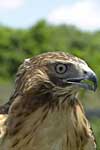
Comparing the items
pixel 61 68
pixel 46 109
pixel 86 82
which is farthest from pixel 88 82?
pixel 46 109

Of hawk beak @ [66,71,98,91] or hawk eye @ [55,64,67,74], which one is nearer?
hawk beak @ [66,71,98,91]

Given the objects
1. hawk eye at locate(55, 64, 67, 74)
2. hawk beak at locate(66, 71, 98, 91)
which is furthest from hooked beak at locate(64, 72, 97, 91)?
hawk eye at locate(55, 64, 67, 74)

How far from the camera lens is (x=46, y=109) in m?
5.99

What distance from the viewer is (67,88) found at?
232 inches

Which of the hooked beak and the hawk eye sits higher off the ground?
the hawk eye

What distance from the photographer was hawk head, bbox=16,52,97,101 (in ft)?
19.3

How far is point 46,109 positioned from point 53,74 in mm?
318

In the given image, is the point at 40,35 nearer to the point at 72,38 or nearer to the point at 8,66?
the point at 8,66

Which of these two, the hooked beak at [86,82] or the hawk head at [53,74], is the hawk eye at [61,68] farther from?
the hooked beak at [86,82]

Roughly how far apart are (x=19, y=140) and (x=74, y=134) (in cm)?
50

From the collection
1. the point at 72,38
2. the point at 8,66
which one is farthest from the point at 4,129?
the point at 72,38

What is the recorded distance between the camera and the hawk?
5941mm

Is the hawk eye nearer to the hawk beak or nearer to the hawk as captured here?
the hawk

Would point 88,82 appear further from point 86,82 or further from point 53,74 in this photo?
point 53,74
